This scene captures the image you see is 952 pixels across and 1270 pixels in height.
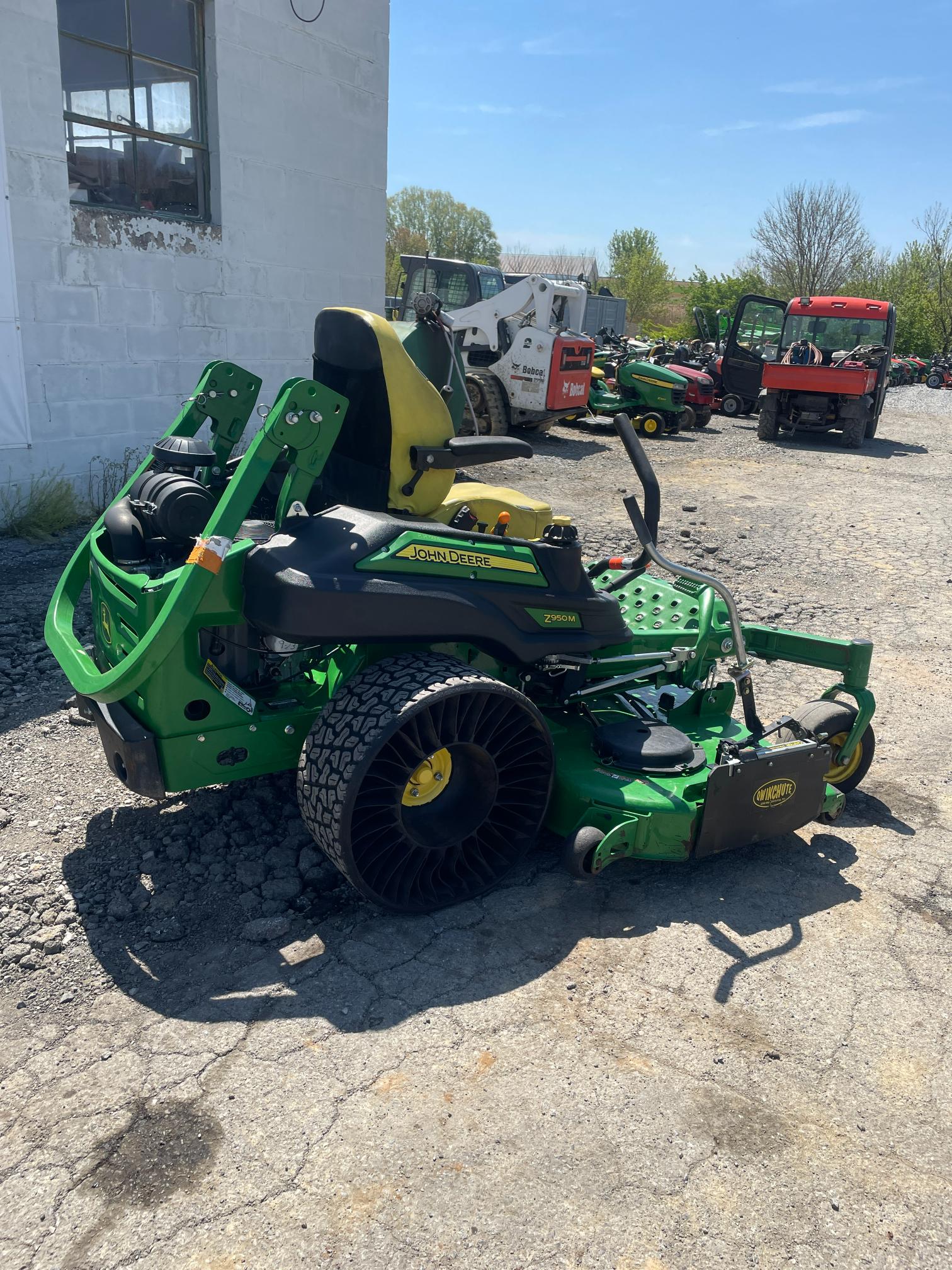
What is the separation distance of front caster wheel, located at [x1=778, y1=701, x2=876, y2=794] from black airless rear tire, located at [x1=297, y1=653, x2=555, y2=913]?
3.99ft

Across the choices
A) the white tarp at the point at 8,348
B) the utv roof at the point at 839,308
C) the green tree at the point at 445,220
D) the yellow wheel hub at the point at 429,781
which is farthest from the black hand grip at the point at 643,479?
the green tree at the point at 445,220

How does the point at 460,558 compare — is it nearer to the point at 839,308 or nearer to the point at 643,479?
the point at 643,479

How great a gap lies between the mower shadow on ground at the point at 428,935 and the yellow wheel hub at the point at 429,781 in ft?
1.25

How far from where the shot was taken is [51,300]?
24.1 ft

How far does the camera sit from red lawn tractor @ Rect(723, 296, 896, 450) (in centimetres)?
1580

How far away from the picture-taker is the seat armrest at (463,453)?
3604mm

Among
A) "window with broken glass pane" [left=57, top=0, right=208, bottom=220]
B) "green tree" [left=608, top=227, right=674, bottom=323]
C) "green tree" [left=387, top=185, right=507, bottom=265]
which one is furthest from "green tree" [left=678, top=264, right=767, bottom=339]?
"window with broken glass pane" [left=57, top=0, right=208, bottom=220]

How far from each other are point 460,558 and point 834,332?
53.8 feet

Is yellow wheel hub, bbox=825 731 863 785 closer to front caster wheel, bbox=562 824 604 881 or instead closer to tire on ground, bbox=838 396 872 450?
front caster wheel, bbox=562 824 604 881

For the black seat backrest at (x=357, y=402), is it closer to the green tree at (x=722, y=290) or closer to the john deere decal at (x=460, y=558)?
the john deere decal at (x=460, y=558)

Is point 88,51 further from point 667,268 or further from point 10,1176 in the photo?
point 667,268

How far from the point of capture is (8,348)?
Result: 709 centimetres

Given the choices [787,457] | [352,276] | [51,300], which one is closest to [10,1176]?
[51,300]

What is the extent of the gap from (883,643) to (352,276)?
6495mm
